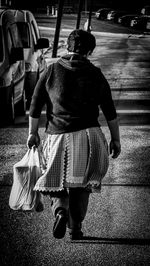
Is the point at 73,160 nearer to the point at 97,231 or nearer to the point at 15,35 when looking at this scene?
the point at 97,231

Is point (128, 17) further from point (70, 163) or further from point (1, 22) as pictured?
point (70, 163)

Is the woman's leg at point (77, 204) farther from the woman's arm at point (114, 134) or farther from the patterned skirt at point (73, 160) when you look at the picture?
the woman's arm at point (114, 134)

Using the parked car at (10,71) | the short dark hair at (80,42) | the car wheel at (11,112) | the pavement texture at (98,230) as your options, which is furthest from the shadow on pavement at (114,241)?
the car wheel at (11,112)

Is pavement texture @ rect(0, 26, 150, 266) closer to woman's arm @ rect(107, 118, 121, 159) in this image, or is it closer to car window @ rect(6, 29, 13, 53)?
woman's arm @ rect(107, 118, 121, 159)

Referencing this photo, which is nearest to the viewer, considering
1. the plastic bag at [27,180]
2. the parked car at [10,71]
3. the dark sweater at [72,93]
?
the dark sweater at [72,93]

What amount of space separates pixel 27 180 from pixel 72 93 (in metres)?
0.95

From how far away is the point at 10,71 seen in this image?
690cm

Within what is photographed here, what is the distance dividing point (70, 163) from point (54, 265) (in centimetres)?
88

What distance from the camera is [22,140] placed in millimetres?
6410

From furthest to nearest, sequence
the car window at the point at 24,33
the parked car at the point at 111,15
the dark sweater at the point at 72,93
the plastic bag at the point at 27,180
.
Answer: the parked car at the point at 111,15 < the car window at the point at 24,33 < the plastic bag at the point at 27,180 < the dark sweater at the point at 72,93

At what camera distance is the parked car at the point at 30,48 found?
27.7 ft

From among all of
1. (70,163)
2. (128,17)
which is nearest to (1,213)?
(70,163)

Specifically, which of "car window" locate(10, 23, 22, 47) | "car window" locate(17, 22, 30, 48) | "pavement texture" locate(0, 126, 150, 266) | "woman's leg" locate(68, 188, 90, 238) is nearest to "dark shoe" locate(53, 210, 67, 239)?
"woman's leg" locate(68, 188, 90, 238)

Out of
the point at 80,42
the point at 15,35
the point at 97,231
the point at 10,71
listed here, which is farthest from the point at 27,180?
the point at 15,35
